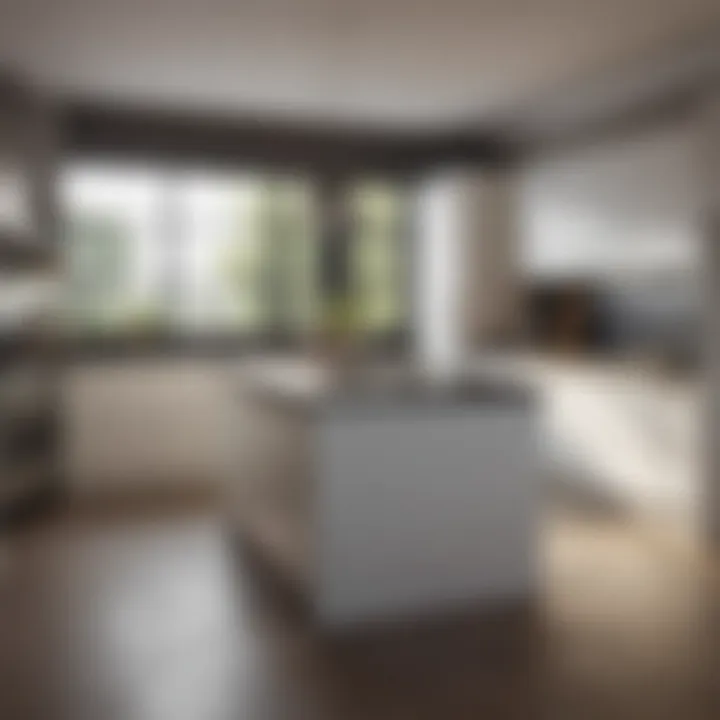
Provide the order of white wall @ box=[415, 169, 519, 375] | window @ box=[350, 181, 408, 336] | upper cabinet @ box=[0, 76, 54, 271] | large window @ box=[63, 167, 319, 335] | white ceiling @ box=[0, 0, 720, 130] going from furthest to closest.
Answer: window @ box=[350, 181, 408, 336] → white wall @ box=[415, 169, 519, 375] → large window @ box=[63, 167, 319, 335] → white ceiling @ box=[0, 0, 720, 130] → upper cabinet @ box=[0, 76, 54, 271]

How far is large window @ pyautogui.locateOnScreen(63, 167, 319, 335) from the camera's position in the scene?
512cm

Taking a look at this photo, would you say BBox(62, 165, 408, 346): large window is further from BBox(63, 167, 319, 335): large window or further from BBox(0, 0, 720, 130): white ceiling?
BBox(0, 0, 720, 130): white ceiling

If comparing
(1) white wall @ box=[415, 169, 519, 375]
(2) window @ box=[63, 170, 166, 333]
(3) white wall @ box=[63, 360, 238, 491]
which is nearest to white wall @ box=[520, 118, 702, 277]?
(1) white wall @ box=[415, 169, 519, 375]

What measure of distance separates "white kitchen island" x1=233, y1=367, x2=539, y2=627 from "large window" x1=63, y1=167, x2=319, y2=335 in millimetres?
2231

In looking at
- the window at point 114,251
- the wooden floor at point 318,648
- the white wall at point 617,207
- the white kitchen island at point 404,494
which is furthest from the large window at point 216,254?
the white kitchen island at point 404,494

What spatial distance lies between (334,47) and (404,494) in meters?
1.95

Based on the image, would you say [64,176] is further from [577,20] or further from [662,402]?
[662,402]

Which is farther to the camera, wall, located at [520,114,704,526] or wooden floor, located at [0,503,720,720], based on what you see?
wall, located at [520,114,704,526]

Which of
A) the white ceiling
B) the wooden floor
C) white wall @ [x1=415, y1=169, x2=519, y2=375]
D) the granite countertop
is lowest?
the wooden floor

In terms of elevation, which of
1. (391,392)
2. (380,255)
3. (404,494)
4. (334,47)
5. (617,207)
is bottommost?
(404,494)

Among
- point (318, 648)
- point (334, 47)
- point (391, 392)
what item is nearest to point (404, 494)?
point (391, 392)

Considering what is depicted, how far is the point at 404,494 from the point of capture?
302 centimetres

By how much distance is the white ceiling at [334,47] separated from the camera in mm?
3312

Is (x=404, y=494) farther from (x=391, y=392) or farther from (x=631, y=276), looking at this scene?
(x=631, y=276)
